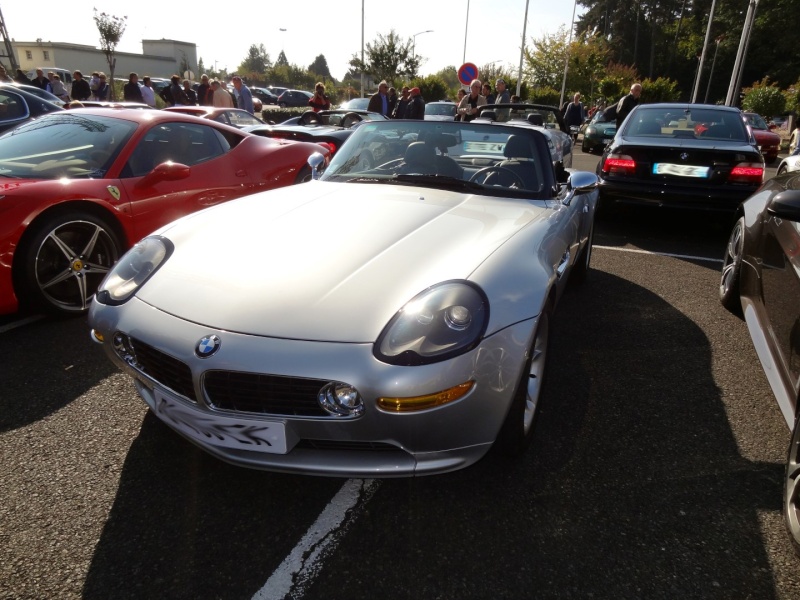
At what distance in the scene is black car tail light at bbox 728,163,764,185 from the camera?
5.54 metres

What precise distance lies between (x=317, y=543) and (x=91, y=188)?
115 inches

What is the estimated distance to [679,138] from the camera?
610 centimetres

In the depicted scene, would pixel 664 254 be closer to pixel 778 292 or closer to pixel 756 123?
pixel 778 292

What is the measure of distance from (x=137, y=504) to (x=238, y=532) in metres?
0.41

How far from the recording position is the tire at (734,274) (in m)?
3.74

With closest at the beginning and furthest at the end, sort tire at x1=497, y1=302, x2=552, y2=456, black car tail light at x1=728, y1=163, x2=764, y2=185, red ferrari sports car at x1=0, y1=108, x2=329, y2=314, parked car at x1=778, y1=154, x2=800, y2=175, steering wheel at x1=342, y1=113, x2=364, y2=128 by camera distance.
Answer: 1. tire at x1=497, y1=302, x2=552, y2=456
2. red ferrari sports car at x1=0, y1=108, x2=329, y2=314
3. black car tail light at x1=728, y1=163, x2=764, y2=185
4. parked car at x1=778, y1=154, x2=800, y2=175
5. steering wheel at x1=342, y1=113, x2=364, y2=128

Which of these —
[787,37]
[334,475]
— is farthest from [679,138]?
[787,37]

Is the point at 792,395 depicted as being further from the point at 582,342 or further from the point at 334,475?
the point at 334,475

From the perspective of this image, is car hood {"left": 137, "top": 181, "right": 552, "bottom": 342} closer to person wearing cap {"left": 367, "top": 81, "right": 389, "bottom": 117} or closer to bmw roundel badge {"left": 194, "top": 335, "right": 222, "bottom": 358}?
bmw roundel badge {"left": 194, "top": 335, "right": 222, "bottom": 358}

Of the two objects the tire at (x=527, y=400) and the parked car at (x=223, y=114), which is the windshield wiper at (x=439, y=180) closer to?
the tire at (x=527, y=400)

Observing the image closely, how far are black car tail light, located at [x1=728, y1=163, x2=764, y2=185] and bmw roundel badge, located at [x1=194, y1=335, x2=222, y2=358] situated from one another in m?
5.57

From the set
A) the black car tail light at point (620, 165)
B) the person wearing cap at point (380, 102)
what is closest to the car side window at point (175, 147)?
the black car tail light at point (620, 165)

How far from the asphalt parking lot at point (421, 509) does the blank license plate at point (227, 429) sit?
0.28 metres

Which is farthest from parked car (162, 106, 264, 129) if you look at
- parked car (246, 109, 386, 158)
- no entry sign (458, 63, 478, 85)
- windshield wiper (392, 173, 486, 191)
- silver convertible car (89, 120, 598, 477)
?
silver convertible car (89, 120, 598, 477)
